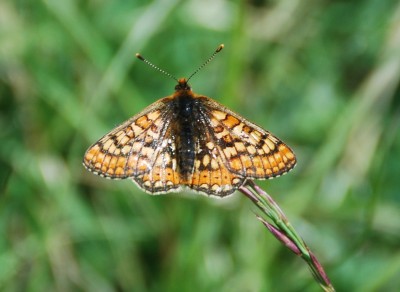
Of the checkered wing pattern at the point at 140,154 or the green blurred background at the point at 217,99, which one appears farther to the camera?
the green blurred background at the point at 217,99

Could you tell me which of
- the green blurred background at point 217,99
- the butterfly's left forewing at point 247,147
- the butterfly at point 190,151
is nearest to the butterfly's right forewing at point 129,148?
the butterfly at point 190,151

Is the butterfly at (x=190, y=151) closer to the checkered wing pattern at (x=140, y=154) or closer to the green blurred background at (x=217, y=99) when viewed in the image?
the checkered wing pattern at (x=140, y=154)

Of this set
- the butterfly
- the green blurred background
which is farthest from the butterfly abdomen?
the green blurred background

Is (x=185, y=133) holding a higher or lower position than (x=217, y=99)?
lower

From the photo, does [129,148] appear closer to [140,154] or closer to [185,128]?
[140,154]

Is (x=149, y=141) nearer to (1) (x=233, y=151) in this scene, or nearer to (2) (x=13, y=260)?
(1) (x=233, y=151)

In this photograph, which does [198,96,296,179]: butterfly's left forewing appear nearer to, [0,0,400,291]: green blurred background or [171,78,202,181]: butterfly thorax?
[171,78,202,181]: butterfly thorax

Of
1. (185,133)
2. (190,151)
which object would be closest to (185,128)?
(185,133)
